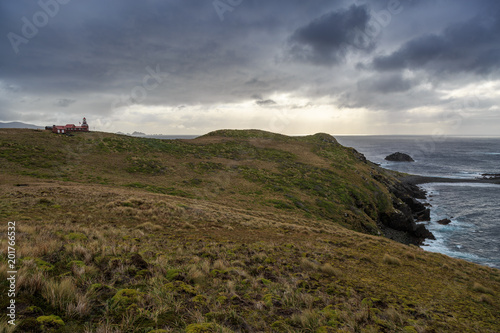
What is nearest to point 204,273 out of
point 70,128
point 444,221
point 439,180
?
point 444,221

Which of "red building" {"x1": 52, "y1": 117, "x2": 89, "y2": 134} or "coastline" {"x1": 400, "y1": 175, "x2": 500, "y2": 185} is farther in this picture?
"coastline" {"x1": 400, "y1": 175, "x2": 500, "y2": 185}

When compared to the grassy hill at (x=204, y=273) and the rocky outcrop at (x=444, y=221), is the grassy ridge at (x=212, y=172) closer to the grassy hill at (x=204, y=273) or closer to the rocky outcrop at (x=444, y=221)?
the grassy hill at (x=204, y=273)

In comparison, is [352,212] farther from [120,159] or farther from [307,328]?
[120,159]

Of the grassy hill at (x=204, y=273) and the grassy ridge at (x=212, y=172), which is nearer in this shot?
the grassy hill at (x=204, y=273)

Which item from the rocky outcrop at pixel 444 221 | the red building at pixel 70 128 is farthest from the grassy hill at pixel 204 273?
the rocky outcrop at pixel 444 221

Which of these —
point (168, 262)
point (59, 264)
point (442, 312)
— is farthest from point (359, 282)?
point (59, 264)

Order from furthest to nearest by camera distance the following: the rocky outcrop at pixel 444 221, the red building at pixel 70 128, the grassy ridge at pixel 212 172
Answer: the red building at pixel 70 128
the rocky outcrop at pixel 444 221
the grassy ridge at pixel 212 172

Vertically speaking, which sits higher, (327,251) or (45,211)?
(45,211)

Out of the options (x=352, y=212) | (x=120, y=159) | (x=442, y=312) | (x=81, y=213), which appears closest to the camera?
(x=442, y=312)

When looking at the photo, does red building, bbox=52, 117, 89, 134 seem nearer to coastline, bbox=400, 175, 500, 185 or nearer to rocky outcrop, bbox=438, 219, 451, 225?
rocky outcrop, bbox=438, 219, 451, 225

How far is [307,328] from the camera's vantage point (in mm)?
5172

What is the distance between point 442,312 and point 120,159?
3919 cm

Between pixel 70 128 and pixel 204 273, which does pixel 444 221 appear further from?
pixel 70 128

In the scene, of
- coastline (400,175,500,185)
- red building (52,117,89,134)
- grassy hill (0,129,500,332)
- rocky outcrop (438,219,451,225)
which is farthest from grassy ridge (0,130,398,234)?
coastline (400,175,500,185)
